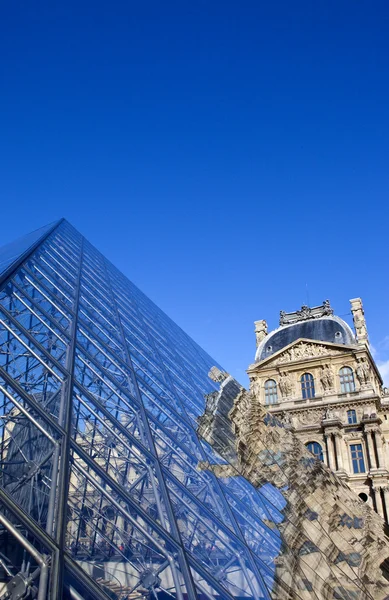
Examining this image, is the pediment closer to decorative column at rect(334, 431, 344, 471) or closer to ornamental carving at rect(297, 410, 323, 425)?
ornamental carving at rect(297, 410, 323, 425)

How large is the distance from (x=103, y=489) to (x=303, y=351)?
2853 centimetres

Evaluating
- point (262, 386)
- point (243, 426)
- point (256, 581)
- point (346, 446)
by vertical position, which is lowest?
point (256, 581)

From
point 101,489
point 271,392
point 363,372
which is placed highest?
point 363,372

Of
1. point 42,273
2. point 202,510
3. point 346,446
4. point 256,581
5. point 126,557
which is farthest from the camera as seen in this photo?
point 346,446

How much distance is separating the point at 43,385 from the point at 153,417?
78.0 inches

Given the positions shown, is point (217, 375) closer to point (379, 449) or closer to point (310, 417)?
point (310, 417)

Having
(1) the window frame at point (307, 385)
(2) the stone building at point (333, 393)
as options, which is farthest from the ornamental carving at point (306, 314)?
(1) the window frame at point (307, 385)

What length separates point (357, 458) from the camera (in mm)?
27141

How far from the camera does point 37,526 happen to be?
2994 millimetres

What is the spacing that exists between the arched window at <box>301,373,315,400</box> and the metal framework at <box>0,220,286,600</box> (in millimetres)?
22583

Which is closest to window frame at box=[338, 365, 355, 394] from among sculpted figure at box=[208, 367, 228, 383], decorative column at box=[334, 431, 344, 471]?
decorative column at box=[334, 431, 344, 471]

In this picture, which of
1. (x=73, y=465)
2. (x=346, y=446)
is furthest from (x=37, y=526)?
(x=346, y=446)

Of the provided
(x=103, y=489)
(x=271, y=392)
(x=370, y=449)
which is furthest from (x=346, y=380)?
(x=103, y=489)

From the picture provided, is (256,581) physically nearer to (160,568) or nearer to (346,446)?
(160,568)
